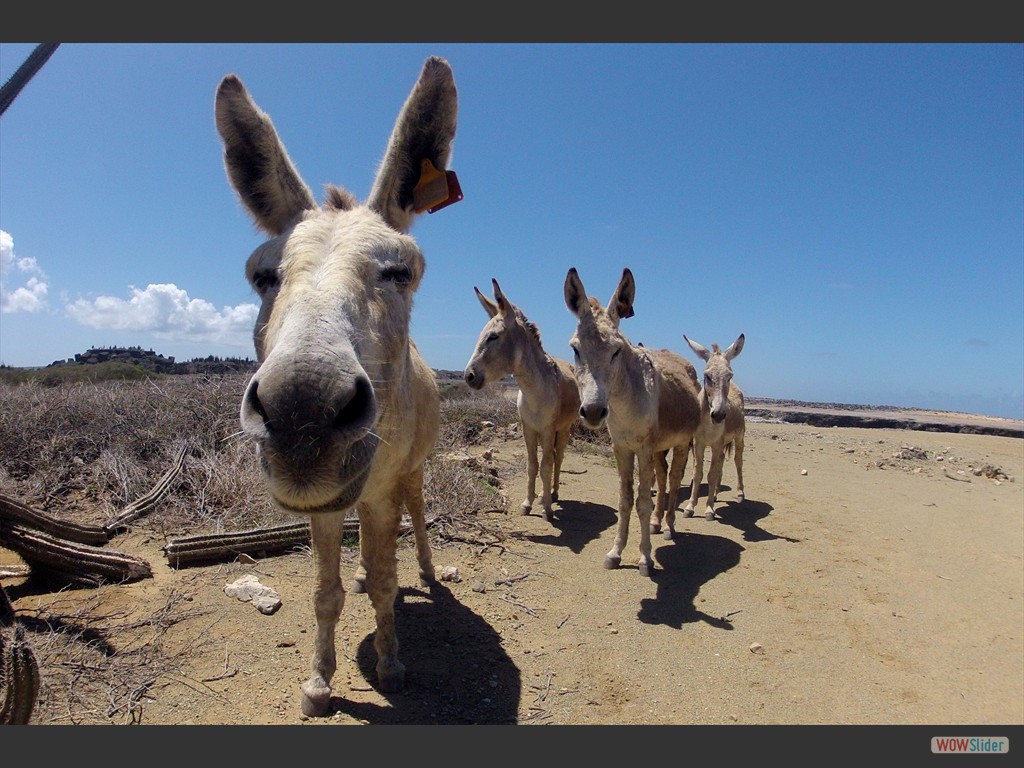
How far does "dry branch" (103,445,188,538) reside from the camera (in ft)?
17.1

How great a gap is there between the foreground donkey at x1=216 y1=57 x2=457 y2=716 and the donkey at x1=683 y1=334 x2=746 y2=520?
5.07 metres

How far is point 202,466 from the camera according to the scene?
6434mm

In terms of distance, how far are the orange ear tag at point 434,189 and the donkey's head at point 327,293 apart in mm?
28

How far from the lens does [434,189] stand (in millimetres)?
2938

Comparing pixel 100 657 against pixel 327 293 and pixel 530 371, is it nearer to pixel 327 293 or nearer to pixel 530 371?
pixel 327 293

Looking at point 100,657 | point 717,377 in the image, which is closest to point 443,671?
point 100,657

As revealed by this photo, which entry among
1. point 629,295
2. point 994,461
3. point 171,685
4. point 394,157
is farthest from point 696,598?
point 994,461

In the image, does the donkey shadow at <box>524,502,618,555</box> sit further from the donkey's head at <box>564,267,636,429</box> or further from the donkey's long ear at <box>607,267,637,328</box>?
the donkey's long ear at <box>607,267,637,328</box>

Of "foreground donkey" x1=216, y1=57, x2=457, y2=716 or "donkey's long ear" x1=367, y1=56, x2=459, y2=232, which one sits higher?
"donkey's long ear" x1=367, y1=56, x2=459, y2=232

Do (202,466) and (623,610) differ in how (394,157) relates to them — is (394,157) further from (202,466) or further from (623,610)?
(202,466)

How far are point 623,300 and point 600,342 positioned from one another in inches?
25.6

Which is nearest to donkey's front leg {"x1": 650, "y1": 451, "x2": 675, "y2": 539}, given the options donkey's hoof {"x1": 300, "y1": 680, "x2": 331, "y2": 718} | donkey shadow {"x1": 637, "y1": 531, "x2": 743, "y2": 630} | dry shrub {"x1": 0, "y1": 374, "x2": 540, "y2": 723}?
donkey shadow {"x1": 637, "y1": 531, "x2": 743, "y2": 630}

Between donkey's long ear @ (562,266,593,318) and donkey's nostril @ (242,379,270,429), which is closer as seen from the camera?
donkey's nostril @ (242,379,270,429)
